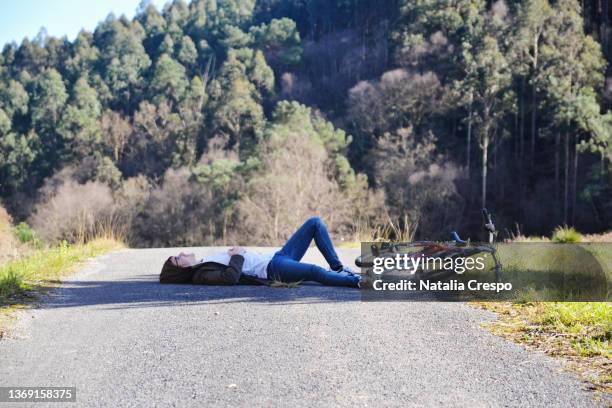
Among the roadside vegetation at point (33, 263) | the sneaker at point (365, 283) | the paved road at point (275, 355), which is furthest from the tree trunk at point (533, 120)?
the paved road at point (275, 355)

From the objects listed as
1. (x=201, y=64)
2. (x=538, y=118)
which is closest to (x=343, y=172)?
(x=538, y=118)

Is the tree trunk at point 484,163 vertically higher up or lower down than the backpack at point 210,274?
higher up

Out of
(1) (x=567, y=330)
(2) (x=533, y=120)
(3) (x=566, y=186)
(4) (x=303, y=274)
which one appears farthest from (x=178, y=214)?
(1) (x=567, y=330)

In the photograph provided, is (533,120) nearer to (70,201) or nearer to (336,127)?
(336,127)

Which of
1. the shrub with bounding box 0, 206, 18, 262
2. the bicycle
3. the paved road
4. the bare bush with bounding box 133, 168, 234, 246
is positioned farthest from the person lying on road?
the bare bush with bounding box 133, 168, 234, 246

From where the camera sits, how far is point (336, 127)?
183ft

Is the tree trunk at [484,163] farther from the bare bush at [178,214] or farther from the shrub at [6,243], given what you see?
the shrub at [6,243]

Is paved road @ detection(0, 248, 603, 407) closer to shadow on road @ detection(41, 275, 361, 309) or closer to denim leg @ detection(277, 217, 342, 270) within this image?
shadow on road @ detection(41, 275, 361, 309)

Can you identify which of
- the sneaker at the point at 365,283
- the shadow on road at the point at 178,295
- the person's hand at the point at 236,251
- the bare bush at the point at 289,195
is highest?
the bare bush at the point at 289,195

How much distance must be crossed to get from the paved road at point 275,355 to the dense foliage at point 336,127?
20.6 m

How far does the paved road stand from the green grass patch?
0.45 m

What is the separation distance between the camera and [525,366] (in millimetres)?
4086

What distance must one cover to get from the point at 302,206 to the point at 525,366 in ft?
109

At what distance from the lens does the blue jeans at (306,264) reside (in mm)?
7219
